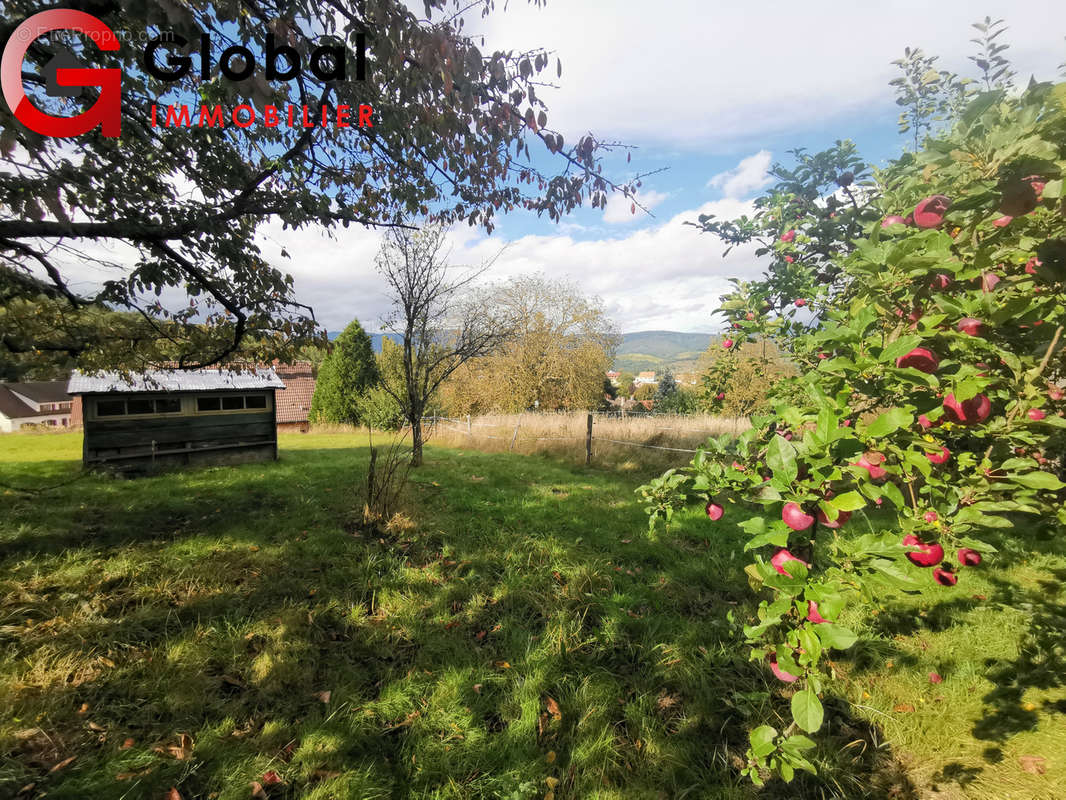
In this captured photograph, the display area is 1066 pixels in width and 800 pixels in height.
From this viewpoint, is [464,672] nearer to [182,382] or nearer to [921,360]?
[921,360]

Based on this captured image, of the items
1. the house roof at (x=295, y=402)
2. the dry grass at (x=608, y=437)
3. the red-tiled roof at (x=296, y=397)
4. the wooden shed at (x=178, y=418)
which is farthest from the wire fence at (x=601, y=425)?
the house roof at (x=295, y=402)

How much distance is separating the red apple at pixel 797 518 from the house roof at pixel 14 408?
58.0m

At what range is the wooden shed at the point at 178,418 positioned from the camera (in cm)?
841

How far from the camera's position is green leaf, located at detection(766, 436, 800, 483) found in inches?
45.3

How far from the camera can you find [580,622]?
3.36 m

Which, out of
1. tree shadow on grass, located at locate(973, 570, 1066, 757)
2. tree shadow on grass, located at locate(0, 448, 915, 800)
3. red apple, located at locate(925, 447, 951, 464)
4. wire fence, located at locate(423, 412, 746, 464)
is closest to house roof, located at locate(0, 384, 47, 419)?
wire fence, located at locate(423, 412, 746, 464)

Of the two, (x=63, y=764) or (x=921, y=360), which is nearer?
(x=921, y=360)

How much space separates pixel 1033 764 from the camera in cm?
216

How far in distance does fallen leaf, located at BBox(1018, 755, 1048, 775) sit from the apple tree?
5.75 feet

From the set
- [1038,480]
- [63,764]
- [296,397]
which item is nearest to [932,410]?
[1038,480]

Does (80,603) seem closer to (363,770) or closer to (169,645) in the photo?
(169,645)

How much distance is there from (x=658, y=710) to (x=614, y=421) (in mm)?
9579

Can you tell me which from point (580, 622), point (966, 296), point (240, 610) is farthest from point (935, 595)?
point (240, 610)

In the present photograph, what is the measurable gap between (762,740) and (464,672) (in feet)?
7.46
